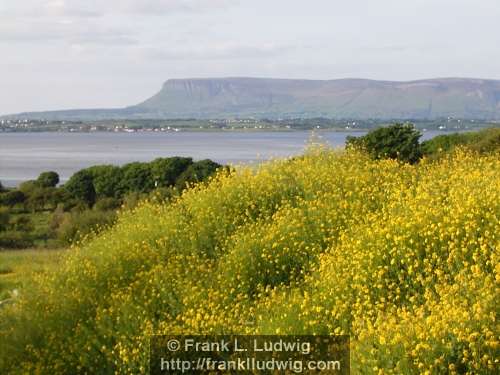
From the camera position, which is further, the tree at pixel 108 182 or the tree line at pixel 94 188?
the tree at pixel 108 182

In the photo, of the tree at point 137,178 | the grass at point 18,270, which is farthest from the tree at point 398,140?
the tree at point 137,178

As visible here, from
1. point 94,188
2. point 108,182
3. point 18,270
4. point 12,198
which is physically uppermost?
point 18,270

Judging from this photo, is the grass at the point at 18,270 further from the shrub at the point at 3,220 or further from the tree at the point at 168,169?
the tree at the point at 168,169

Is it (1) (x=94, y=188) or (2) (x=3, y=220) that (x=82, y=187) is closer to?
(1) (x=94, y=188)

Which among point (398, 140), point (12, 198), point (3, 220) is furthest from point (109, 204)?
point (398, 140)

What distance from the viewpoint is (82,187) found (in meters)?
58.4

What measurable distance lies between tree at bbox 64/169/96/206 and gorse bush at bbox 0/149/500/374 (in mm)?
47183

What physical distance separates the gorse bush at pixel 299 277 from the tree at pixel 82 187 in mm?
47183

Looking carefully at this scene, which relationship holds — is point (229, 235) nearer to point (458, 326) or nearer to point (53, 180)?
point (458, 326)

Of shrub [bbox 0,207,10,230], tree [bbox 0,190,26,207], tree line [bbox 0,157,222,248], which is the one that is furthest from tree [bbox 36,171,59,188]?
shrub [bbox 0,207,10,230]

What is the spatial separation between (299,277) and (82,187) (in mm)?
51190

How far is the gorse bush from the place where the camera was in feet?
20.1

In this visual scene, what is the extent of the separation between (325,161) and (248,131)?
172533mm

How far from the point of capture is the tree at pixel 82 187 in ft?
190
